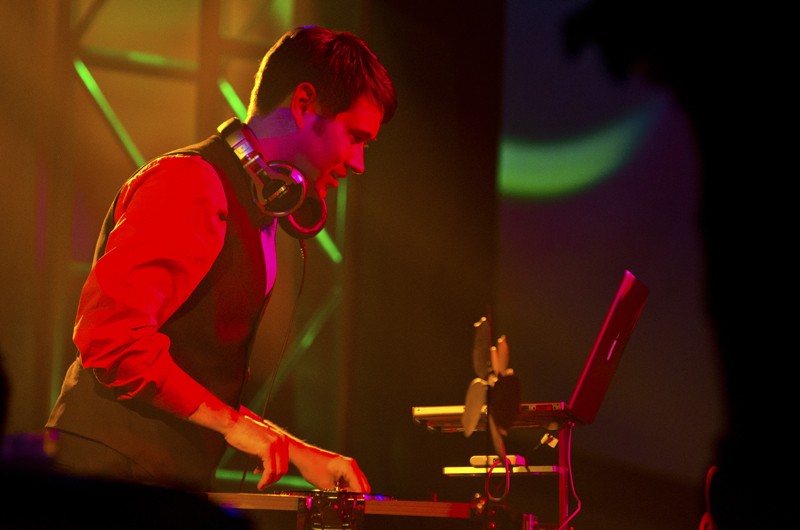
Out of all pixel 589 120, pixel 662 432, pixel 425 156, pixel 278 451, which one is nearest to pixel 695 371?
pixel 662 432

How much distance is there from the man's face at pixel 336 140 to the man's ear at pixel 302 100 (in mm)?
29

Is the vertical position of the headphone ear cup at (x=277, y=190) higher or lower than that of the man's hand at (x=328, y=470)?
higher

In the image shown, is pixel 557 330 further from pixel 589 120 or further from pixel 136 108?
pixel 136 108

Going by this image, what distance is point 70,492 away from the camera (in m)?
0.71

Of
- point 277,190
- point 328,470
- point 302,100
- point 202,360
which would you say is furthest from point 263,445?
point 302,100

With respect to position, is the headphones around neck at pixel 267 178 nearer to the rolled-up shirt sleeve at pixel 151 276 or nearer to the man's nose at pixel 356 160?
the rolled-up shirt sleeve at pixel 151 276

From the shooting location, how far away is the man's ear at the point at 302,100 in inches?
112

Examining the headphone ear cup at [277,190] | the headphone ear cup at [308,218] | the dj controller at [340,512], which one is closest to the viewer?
the dj controller at [340,512]

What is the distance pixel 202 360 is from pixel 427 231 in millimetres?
1585

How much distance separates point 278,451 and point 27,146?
6.63 feet

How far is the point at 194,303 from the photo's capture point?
2.47m

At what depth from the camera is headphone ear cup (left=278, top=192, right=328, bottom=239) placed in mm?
2775

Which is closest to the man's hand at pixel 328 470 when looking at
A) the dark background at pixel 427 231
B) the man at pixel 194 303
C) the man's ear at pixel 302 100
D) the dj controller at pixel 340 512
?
the man at pixel 194 303

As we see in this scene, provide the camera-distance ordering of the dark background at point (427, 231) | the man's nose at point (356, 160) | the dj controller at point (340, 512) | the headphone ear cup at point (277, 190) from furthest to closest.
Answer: the dark background at point (427, 231), the man's nose at point (356, 160), the headphone ear cup at point (277, 190), the dj controller at point (340, 512)
